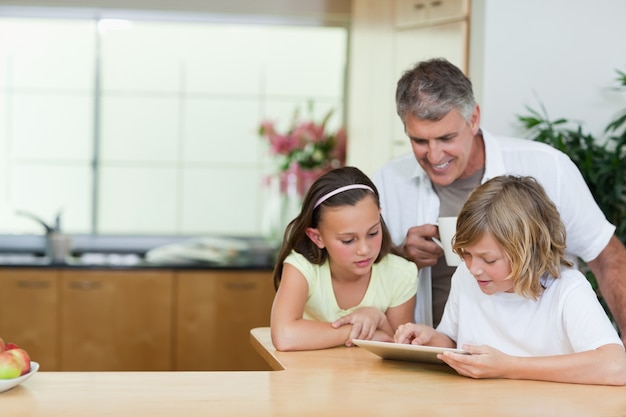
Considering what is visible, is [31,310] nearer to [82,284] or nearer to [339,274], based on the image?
[82,284]

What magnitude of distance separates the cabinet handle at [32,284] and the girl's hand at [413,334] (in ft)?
10.6

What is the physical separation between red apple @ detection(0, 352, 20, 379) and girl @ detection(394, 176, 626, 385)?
90 centimetres

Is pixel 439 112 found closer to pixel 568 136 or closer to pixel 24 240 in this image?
pixel 568 136

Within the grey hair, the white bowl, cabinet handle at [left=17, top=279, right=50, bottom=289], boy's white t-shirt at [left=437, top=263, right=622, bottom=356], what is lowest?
cabinet handle at [left=17, top=279, right=50, bottom=289]

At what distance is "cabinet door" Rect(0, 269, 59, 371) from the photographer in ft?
16.7

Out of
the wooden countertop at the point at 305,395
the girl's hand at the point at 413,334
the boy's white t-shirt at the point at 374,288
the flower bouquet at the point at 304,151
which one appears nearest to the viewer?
the wooden countertop at the point at 305,395

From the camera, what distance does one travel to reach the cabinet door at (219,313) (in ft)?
17.0

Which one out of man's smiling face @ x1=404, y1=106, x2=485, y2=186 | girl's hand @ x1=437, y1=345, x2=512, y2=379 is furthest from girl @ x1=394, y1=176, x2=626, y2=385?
man's smiling face @ x1=404, y1=106, x2=485, y2=186

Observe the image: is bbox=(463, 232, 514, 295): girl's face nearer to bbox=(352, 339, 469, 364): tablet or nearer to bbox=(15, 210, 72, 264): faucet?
bbox=(352, 339, 469, 364): tablet

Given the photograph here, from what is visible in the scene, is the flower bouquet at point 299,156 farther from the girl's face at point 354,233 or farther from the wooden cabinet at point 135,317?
the girl's face at point 354,233

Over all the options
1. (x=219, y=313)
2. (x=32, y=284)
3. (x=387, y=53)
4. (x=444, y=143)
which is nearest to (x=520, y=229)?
(x=444, y=143)

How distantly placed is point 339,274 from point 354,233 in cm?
21

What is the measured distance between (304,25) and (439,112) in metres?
3.35

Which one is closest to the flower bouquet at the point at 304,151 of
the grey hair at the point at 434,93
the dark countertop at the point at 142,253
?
the dark countertop at the point at 142,253
